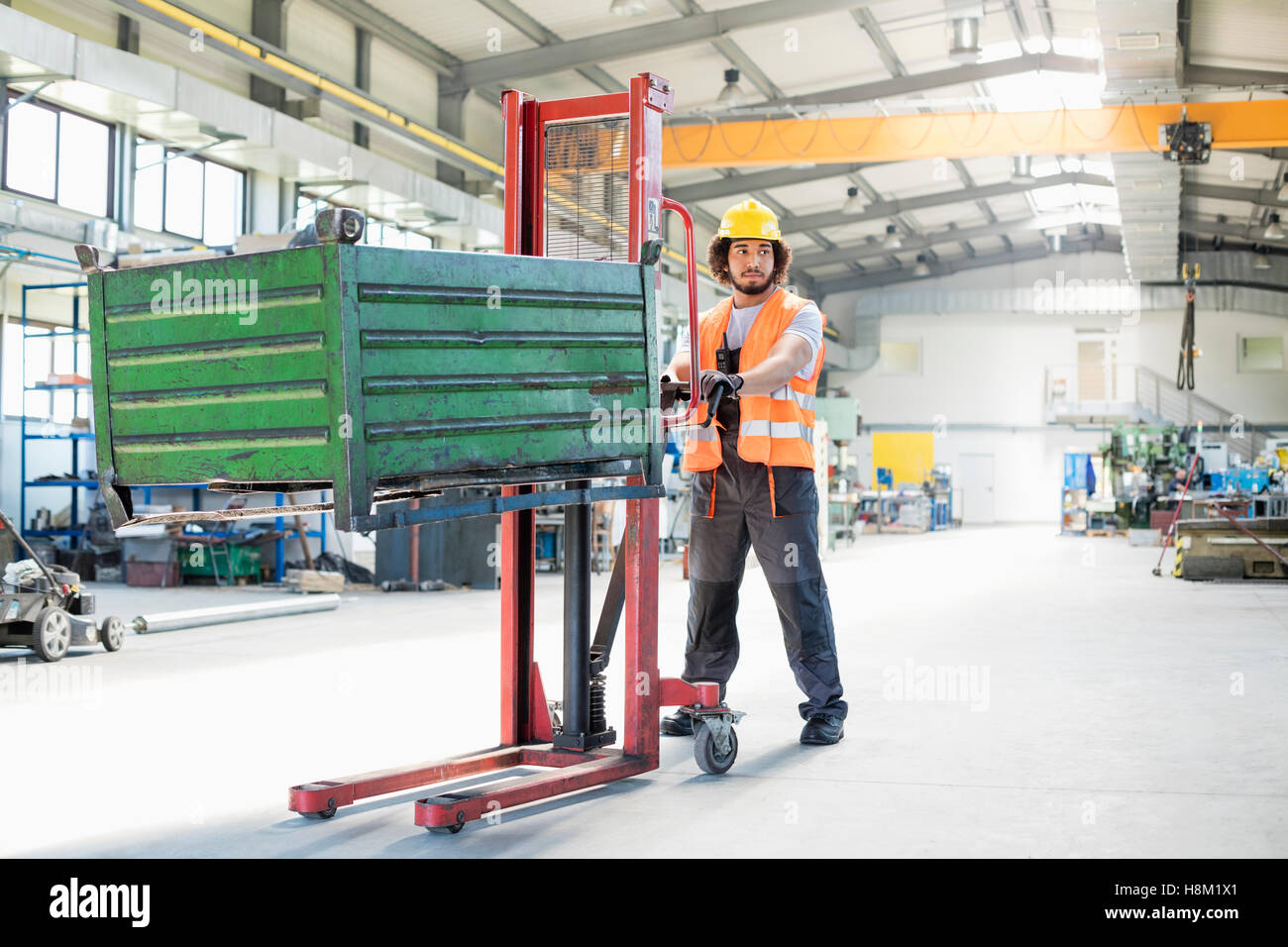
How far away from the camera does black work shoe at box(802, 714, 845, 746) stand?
13.9 ft

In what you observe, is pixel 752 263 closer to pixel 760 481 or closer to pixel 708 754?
pixel 760 481

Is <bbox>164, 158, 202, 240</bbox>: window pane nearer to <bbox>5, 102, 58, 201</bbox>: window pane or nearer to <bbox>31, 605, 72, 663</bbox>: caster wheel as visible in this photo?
<bbox>5, 102, 58, 201</bbox>: window pane

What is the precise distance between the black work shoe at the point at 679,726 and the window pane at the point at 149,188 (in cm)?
1010

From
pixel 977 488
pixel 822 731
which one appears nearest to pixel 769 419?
pixel 822 731

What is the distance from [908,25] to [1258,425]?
67.8ft

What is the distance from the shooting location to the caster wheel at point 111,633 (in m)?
6.81

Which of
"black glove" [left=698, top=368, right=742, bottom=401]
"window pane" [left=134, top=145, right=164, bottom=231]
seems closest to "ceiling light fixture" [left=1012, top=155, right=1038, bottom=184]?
"window pane" [left=134, top=145, right=164, bottom=231]

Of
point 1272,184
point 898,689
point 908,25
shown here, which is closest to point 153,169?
point 908,25

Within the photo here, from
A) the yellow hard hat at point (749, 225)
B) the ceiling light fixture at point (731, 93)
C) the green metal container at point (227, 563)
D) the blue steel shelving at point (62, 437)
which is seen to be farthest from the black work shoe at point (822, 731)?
the ceiling light fixture at point (731, 93)

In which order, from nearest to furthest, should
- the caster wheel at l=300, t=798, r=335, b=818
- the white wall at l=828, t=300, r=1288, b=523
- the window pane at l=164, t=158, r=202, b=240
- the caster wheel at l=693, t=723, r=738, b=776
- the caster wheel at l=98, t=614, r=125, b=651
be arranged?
the caster wheel at l=300, t=798, r=335, b=818 < the caster wheel at l=693, t=723, r=738, b=776 < the caster wheel at l=98, t=614, r=125, b=651 < the window pane at l=164, t=158, r=202, b=240 < the white wall at l=828, t=300, r=1288, b=523

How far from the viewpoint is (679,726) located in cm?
444

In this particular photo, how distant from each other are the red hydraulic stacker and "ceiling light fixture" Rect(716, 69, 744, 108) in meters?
11.8

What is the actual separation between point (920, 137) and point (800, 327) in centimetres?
1274
